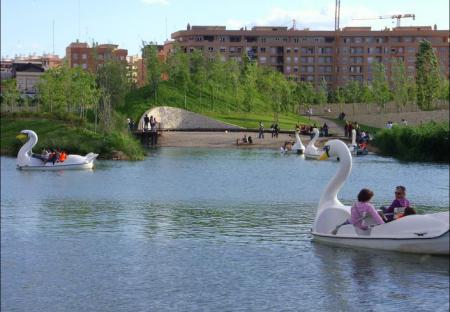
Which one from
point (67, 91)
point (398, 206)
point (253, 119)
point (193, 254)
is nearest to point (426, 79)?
point (253, 119)

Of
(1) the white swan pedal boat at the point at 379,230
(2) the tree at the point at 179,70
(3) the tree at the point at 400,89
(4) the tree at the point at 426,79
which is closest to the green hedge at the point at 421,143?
(1) the white swan pedal boat at the point at 379,230

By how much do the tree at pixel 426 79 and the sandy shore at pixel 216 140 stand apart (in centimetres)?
3714

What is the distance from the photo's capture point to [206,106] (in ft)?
327

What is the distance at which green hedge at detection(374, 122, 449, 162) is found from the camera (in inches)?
2121

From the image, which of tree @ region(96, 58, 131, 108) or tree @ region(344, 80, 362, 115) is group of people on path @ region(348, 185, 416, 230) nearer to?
tree @ region(96, 58, 131, 108)

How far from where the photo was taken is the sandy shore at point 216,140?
71.6 metres

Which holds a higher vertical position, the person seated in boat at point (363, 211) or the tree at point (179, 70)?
the tree at point (179, 70)

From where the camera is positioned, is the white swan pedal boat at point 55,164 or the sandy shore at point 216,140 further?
the sandy shore at point 216,140

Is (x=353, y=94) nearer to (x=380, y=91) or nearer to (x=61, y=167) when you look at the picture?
(x=380, y=91)

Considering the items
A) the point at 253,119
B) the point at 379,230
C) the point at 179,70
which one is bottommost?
the point at 379,230

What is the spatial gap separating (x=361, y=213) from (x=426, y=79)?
307ft

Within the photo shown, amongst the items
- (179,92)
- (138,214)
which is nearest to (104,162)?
(138,214)

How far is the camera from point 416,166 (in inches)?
1949

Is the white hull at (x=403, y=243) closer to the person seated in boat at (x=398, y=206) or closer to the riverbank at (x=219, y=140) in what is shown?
the person seated in boat at (x=398, y=206)
